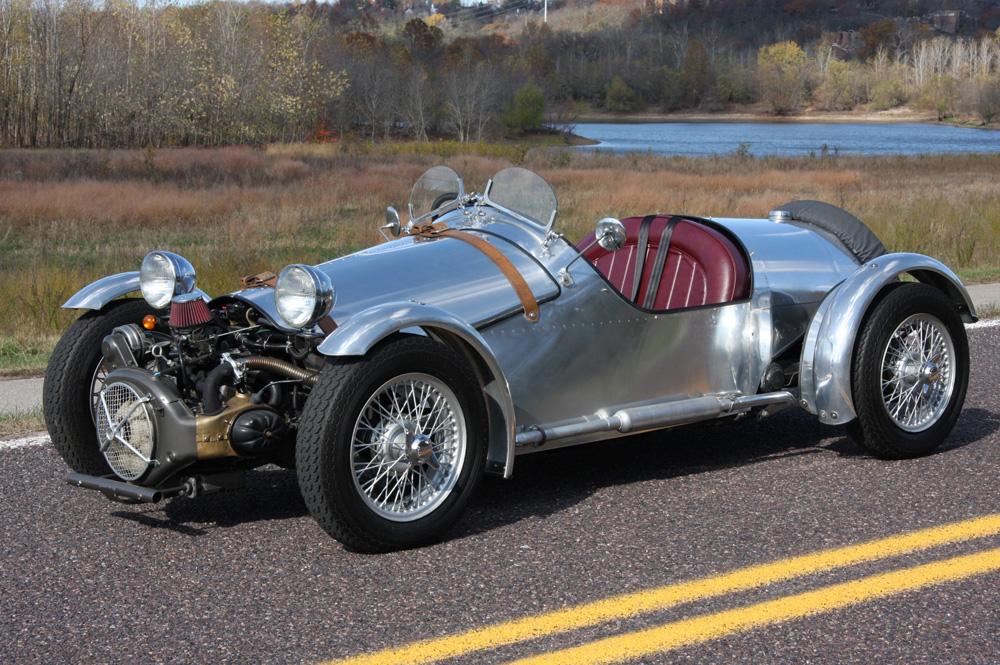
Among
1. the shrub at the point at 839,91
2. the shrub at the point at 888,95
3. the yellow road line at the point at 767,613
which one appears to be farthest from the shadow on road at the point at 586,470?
the shrub at the point at 839,91

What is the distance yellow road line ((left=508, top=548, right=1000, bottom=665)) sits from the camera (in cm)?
357

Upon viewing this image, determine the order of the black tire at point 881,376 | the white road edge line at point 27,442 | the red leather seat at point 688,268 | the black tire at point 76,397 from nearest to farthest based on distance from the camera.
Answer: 1. the black tire at point 76,397
2. the black tire at point 881,376
3. the red leather seat at point 688,268
4. the white road edge line at point 27,442

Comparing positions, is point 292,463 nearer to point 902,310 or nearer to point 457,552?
point 457,552

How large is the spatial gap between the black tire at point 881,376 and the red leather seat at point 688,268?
1.96 ft

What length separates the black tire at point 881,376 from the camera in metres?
5.52

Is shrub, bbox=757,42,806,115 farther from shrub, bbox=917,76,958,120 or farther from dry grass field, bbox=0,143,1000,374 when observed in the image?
dry grass field, bbox=0,143,1000,374

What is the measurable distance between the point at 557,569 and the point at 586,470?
4.42 ft

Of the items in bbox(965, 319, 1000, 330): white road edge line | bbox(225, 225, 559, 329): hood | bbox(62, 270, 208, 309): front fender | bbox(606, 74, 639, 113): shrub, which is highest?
bbox(606, 74, 639, 113): shrub

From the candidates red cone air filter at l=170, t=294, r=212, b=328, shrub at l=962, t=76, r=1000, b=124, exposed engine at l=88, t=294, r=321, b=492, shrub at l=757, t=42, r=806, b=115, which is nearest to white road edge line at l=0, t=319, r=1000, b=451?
exposed engine at l=88, t=294, r=321, b=492

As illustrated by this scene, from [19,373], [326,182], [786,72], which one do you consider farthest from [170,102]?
[786,72]

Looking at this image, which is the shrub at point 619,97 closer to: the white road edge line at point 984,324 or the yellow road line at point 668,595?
the white road edge line at point 984,324

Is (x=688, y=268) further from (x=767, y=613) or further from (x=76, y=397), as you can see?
(x=76, y=397)

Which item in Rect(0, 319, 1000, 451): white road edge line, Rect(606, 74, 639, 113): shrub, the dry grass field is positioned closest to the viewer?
Rect(0, 319, 1000, 451): white road edge line

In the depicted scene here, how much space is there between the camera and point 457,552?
14.7ft
